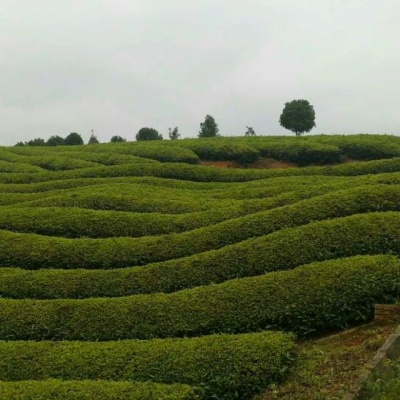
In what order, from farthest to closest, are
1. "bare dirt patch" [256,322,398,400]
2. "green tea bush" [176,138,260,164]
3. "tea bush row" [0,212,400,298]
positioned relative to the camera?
"green tea bush" [176,138,260,164], "tea bush row" [0,212,400,298], "bare dirt patch" [256,322,398,400]

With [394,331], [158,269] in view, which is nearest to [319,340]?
[394,331]

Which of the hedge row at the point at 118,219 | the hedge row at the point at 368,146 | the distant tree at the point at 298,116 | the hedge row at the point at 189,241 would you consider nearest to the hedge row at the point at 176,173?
the hedge row at the point at 368,146

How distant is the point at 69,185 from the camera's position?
2383 cm

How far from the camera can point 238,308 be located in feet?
35.7

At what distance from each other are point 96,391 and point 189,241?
5950mm

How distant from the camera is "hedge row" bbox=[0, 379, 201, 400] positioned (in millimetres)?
8711

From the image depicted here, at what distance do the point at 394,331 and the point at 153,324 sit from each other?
4.09m

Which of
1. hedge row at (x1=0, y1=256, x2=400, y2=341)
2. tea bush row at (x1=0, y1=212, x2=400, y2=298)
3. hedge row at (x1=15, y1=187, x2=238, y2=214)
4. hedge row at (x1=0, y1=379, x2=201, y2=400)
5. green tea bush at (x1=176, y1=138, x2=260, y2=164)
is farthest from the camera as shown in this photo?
green tea bush at (x1=176, y1=138, x2=260, y2=164)

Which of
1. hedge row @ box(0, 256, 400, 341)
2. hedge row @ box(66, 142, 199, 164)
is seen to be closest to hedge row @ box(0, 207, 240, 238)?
hedge row @ box(0, 256, 400, 341)

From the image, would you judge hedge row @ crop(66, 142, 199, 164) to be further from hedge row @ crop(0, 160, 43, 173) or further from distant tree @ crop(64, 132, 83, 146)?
distant tree @ crop(64, 132, 83, 146)

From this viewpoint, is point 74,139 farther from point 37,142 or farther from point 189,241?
point 189,241

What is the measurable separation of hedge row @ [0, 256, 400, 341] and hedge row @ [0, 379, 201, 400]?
1902 mm

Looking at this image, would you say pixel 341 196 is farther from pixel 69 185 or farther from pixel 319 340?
pixel 69 185

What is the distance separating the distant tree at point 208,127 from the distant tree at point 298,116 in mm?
11055
